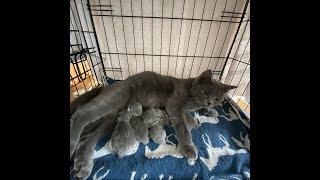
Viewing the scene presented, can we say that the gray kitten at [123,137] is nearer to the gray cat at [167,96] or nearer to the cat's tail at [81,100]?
the gray cat at [167,96]

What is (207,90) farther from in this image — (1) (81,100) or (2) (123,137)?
(1) (81,100)

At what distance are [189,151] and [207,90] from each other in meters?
0.47

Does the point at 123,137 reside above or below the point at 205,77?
below

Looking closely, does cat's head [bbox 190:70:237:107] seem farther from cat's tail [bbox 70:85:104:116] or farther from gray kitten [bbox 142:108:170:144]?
cat's tail [bbox 70:85:104:116]

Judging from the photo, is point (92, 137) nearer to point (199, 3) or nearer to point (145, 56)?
point (145, 56)

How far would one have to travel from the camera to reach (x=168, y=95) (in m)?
1.48

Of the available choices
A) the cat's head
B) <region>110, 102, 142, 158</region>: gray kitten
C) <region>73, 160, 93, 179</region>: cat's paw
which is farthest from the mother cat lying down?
<region>73, 160, 93, 179</region>: cat's paw

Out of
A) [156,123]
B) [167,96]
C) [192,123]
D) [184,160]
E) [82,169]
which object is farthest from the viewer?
[167,96]

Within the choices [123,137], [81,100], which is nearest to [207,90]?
[123,137]

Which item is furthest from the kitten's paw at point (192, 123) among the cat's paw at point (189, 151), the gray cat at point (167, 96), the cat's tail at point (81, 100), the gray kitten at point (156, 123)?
the cat's tail at point (81, 100)

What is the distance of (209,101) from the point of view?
1.40 meters
